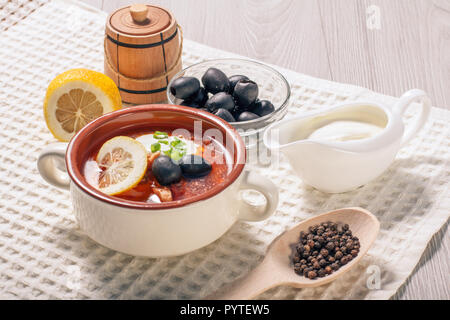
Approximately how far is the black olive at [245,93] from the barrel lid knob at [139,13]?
238mm

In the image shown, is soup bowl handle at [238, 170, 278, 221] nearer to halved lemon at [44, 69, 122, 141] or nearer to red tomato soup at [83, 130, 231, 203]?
red tomato soup at [83, 130, 231, 203]

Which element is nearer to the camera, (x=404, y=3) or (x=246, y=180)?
(x=246, y=180)

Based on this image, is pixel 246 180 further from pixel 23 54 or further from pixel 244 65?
pixel 23 54

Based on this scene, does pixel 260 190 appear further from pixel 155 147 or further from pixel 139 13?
pixel 139 13

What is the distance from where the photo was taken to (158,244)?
740 millimetres

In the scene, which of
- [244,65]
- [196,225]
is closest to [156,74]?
[244,65]

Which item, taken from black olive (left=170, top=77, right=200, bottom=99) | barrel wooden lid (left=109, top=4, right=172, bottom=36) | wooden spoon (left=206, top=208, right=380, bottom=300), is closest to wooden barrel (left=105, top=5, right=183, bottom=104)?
barrel wooden lid (left=109, top=4, right=172, bottom=36)

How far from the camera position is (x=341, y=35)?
1.39 meters

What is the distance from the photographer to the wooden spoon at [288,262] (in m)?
0.73

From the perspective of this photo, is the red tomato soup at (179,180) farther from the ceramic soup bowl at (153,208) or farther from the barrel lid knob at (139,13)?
the barrel lid knob at (139,13)

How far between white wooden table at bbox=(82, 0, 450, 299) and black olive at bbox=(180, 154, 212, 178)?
54cm

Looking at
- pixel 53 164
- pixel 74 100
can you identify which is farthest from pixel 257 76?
pixel 53 164

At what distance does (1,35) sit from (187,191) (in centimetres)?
76

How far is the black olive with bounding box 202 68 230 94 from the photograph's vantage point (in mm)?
1018
